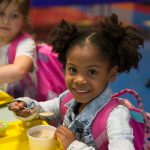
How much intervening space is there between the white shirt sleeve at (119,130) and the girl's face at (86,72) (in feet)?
0.27

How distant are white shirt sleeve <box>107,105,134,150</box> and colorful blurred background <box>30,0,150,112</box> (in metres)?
2.04

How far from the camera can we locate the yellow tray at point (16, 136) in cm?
84

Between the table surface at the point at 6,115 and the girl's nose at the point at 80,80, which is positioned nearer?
the girl's nose at the point at 80,80

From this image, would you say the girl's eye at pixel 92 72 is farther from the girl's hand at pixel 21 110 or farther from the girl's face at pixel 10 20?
the girl's face at pixel 10 20

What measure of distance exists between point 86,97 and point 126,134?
0.56 ft

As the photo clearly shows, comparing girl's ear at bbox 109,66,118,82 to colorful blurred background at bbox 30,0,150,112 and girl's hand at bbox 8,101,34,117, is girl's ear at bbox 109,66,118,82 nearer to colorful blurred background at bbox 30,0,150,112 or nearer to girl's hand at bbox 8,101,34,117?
girl's hand at bbox 8,101,34,117

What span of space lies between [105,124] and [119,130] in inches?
2.4

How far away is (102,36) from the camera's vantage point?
0.91 metres

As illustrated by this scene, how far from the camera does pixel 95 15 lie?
206 inches

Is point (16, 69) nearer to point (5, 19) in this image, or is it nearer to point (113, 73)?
point (5, 19)

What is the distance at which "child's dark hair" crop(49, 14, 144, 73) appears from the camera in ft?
2.94

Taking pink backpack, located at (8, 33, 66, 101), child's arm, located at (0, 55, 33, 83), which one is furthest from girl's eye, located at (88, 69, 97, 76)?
pink backpack, located at (8, 33, 66, 101)

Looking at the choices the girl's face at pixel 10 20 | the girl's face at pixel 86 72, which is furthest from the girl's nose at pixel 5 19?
the girl's face at pixel 86 72

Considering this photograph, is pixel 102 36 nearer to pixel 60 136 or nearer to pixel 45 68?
pixel 60 136
